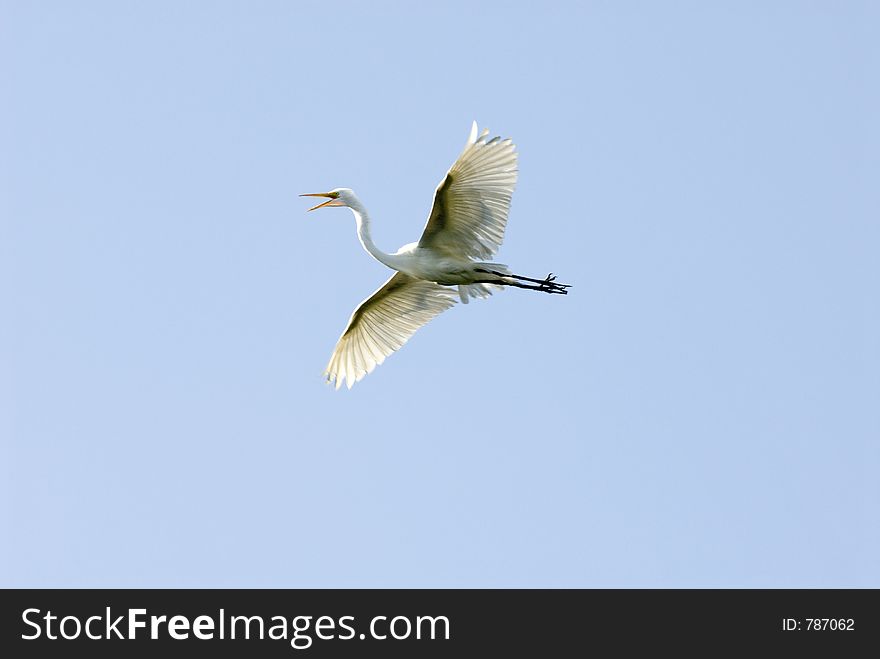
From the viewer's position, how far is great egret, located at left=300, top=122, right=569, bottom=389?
1532cm

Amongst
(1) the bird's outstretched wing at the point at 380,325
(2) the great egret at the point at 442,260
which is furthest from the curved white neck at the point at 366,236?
(1) the bird's outstretched wing at the point at 380,325

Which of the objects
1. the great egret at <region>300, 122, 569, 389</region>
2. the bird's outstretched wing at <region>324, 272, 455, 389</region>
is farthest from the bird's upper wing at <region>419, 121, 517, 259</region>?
the bird's outstretched wing at <region>324, 272, 455, 389</region>

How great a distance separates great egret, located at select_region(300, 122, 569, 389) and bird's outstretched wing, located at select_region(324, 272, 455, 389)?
0.01 metres

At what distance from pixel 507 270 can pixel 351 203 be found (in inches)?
83.5

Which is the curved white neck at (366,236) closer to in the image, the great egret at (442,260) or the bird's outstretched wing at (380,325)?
the great egret at (442,260)

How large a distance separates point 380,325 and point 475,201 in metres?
3.09

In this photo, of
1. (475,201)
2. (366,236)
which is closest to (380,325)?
(366,236)

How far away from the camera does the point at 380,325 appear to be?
711 inches

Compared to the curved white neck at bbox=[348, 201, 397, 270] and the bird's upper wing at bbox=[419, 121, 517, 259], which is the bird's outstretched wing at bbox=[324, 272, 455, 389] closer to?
the curved white neck at bbox=[348, 201, 397, 270]

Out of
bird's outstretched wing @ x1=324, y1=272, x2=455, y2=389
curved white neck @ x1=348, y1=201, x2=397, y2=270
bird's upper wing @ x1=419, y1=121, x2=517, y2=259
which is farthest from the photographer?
bird's outstretched wing @ x1=324, y1=272, x2=455, y2=389

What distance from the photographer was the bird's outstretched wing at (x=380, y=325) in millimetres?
17750
